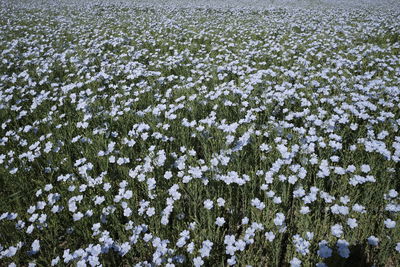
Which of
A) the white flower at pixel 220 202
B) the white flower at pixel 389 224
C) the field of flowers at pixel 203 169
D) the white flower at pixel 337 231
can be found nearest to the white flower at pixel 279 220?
the field of flowers at pixel 203 169

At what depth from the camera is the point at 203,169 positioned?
9.67 feet

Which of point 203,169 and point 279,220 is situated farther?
point 203,169

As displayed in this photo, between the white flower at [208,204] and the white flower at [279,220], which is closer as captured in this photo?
the white flower at [279,220]

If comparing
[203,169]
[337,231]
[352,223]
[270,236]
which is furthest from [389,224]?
[203,169]

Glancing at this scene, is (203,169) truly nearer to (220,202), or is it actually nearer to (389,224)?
(220,202)

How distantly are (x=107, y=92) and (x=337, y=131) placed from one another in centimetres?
427

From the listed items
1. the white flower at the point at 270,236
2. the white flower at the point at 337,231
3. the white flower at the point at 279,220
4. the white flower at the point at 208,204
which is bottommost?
the white flower at the point at 270,236

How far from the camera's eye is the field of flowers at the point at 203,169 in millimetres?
2324

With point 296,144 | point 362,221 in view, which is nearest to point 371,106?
point 296,144

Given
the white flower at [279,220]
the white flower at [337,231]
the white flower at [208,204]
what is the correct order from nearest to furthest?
1. the white flower at [337,231]
2. the white flower at [279,220]
3. the white flower at [208,204]

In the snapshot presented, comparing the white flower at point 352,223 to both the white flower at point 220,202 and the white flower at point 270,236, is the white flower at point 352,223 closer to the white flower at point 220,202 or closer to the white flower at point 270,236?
the white flower at point 270,236

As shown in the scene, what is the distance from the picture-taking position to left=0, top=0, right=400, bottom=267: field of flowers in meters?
2.32

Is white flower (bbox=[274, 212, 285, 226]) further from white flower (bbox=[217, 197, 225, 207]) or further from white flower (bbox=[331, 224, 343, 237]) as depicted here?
white flower (bbox=[217, 197, 225, 207])

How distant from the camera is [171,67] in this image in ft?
20.1
